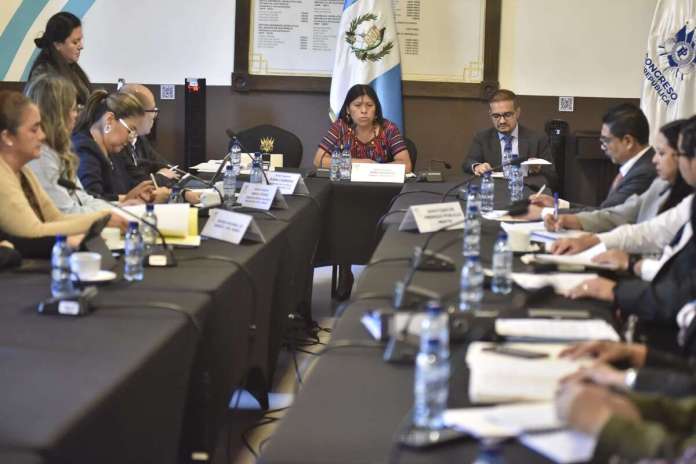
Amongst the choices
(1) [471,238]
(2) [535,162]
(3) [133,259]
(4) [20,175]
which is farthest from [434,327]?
(2) [535,162]

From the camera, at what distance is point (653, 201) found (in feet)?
12.1

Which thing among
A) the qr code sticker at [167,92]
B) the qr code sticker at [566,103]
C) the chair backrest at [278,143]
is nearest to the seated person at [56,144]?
the chair backrest at [278,143]

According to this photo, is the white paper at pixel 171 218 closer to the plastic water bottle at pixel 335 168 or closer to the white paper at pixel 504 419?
the white paper at pixel 504 419

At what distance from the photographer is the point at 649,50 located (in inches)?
270

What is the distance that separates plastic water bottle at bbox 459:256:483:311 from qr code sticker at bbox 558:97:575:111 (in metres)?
4.99

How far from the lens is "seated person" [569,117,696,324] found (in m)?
2.53

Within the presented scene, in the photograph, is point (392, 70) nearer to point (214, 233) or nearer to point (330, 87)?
point (330, 87)

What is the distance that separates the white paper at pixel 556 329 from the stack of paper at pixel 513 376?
0.71ft

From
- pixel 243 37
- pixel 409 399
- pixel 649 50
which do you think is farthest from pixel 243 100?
pixel 409 399

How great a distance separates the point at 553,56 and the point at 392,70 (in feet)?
3.91

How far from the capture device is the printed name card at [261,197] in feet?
13.5

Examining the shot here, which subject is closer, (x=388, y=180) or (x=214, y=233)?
(x=214, y=233)

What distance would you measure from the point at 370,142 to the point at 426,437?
456 cm

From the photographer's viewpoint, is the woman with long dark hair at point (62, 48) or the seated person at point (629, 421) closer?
the seated person at point (629, 421)
